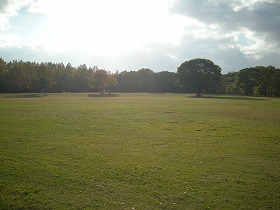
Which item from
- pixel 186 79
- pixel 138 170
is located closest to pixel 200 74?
pixel 186 79

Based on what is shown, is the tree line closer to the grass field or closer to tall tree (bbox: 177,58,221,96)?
tall tree (bbox: 177,58,221,96)

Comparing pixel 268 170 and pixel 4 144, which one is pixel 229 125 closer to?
pixel 268 170

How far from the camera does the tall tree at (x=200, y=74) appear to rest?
107375mm

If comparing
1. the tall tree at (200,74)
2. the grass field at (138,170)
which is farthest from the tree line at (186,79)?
the grass field at (138,170)

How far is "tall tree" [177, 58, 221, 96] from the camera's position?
10738 cm

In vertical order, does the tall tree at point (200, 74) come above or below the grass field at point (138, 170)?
above

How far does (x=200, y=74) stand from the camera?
108 meters

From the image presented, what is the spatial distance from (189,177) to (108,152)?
546 cm

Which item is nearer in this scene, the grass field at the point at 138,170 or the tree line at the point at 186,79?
the grass field at the point at 138,170

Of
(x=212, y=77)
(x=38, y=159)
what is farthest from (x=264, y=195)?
(x=212, y=77)

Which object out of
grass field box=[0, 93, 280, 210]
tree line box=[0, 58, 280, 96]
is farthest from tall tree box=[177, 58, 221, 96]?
grass field box=[0, 93, 280, 210]

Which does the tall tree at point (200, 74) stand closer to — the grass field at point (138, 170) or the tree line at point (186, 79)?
the tree line at point (186, 79)

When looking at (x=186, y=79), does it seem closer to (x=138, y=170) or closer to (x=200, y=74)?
(x=200, y=74)

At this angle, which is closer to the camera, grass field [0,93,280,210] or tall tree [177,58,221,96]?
grass field [0,93,280,210]
